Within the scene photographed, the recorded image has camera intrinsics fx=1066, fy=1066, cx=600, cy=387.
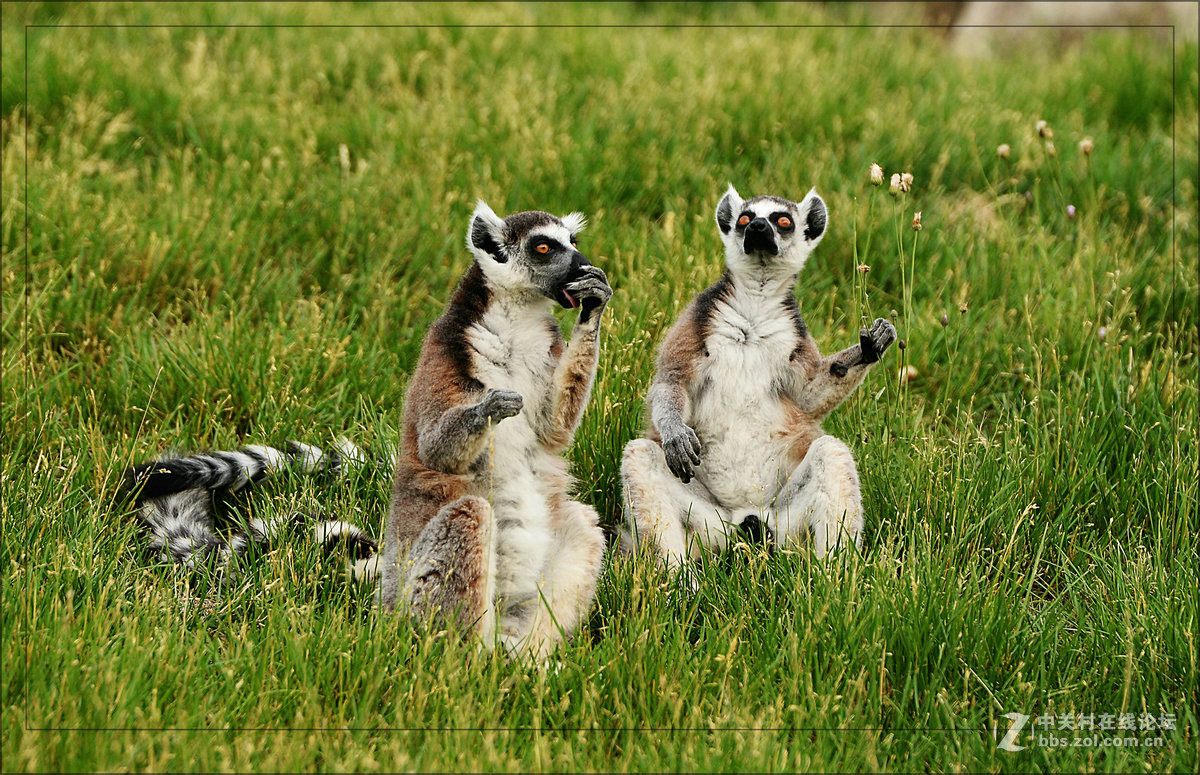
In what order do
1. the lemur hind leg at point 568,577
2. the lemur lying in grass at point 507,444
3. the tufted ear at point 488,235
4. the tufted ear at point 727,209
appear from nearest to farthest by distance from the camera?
1. the lemur lying in grass at point 507,444
2. the lemur hind leg at point 568,577
3. the tufted ear at point 488,235
4. the tufted ear at point 727,209

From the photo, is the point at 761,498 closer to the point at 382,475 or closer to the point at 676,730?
the point at 676,730

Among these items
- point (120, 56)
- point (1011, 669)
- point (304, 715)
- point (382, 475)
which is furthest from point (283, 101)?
point (1011, 669)

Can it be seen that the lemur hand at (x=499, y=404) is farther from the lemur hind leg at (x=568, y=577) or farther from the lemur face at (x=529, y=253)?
→ the lemur hind leg at (x=568, y=577)

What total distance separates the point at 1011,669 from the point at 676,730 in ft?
3.96

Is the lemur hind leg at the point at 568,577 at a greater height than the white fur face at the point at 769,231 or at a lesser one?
lesser

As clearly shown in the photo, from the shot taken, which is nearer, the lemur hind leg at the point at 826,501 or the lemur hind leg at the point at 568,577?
the lemur hind leg at the point at 568,577

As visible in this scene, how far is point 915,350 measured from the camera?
5875mm

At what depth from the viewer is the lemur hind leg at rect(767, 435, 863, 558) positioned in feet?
13.4

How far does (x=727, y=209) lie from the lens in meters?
4.57

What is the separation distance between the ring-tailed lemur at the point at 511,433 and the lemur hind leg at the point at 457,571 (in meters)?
0.01

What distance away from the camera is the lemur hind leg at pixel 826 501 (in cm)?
409

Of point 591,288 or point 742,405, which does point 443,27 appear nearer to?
point 742,405

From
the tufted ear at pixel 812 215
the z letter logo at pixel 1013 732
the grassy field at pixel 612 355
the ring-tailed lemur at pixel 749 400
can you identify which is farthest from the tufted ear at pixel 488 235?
the z letter logo at pixel 1013 732

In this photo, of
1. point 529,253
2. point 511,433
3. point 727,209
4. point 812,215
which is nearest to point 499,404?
point 511,433
